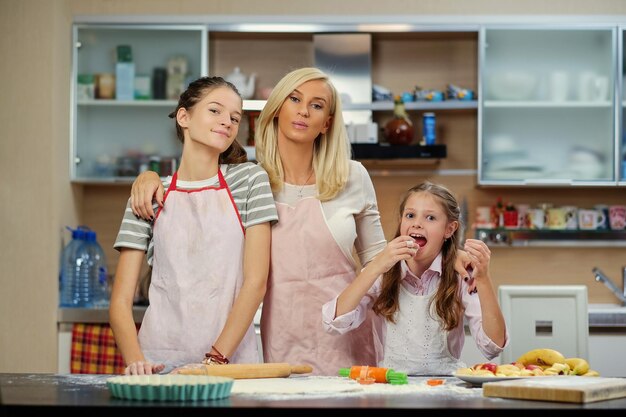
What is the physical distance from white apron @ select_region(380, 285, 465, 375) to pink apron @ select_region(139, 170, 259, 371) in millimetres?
353

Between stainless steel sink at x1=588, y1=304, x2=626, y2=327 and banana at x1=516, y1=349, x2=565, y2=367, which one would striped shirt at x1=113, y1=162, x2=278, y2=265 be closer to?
banana at x1=516, y1=349, x2=565, y2=367

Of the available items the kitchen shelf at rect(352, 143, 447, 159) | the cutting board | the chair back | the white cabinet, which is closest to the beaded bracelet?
the cutting board

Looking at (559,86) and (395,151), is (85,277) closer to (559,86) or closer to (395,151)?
(395,151)

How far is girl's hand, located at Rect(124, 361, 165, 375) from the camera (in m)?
1.95

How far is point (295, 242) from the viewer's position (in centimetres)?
239

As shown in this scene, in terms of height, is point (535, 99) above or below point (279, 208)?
above

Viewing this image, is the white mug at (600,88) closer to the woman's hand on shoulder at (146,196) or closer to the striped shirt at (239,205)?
the striped shirt at (239,205)

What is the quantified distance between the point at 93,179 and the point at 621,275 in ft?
8.04

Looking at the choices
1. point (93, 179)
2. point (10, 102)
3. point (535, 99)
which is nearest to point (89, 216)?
point (93, 179)

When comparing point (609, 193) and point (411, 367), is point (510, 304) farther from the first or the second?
point (609, 193)

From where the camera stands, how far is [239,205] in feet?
7.41

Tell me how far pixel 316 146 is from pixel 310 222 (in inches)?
8.6

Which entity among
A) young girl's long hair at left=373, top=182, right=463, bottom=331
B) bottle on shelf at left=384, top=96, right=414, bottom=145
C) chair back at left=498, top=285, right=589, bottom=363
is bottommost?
chair back at left=498, top=285, right=589, bottom=363

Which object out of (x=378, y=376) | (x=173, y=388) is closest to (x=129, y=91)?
(x=378, y=376)
